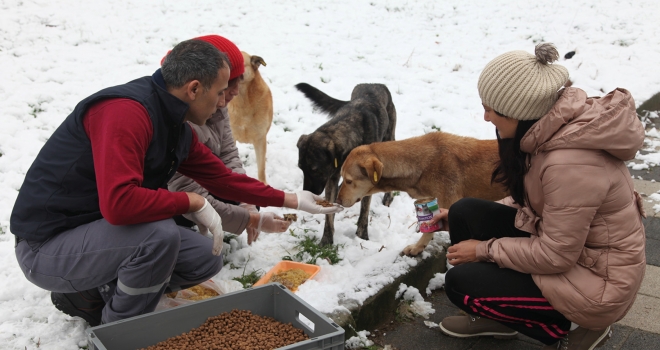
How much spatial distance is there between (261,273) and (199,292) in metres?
0.57

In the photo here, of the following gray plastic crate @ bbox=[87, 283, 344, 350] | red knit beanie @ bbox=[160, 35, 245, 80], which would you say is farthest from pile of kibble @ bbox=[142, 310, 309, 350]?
red knit beanie @ bbox=[160, 35, 245, 80]

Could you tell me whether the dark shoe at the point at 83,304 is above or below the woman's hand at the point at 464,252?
below

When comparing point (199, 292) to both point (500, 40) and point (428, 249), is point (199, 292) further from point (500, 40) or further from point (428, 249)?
point (500, 40)

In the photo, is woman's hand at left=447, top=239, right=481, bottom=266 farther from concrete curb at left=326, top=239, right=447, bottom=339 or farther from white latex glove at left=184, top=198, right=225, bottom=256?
white latex glove at left=184, top=198, right=225, bottom=256

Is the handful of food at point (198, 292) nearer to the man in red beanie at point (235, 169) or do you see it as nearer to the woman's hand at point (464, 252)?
the man in red beanie at point (235, 169)

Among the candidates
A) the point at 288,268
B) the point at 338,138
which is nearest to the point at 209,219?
the point at 288,268

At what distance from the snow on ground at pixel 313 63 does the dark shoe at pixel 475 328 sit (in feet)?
1.88

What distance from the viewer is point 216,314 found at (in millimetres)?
3070

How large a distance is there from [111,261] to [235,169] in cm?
175

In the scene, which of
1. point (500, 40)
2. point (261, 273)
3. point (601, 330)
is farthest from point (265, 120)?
point (500, 40)

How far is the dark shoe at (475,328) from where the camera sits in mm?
3576

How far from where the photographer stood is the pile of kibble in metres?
2.80

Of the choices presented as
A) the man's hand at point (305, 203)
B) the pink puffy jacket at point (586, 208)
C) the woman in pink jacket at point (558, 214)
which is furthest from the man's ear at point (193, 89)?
the pink puffy jacket at point (586, 208)

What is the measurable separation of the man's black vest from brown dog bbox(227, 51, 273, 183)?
335 cm
